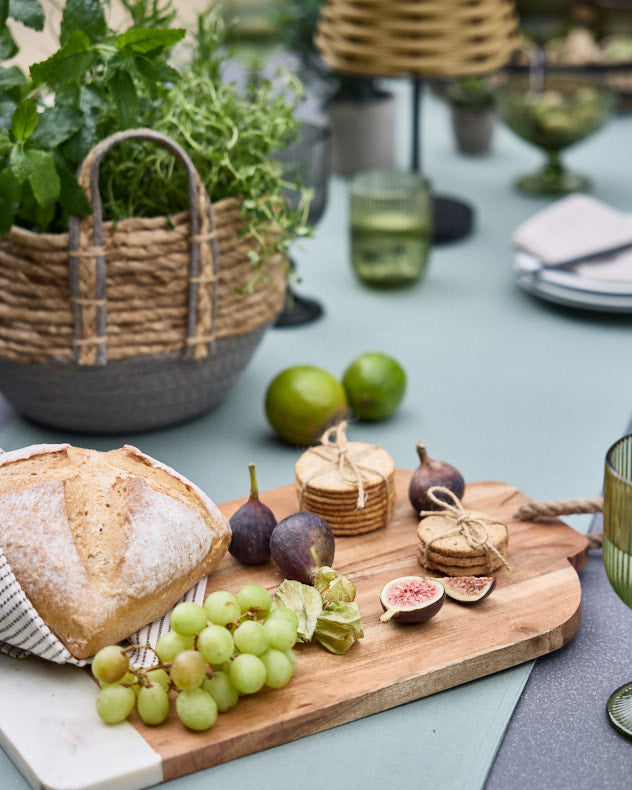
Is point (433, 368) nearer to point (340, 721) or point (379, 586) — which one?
point (379, 586)

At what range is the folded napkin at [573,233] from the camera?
1.67 meters

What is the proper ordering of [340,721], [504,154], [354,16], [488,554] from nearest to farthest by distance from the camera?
1. [340,721]
2. [488,554]
3. [354,16]
4. [504,154]

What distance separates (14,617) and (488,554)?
43 cm

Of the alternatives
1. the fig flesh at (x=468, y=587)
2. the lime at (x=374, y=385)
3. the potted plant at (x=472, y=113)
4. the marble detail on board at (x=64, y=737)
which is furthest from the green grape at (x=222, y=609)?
the potted plant at (x=472, y=113)

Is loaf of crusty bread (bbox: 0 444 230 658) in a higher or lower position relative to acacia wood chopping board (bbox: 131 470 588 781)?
higher

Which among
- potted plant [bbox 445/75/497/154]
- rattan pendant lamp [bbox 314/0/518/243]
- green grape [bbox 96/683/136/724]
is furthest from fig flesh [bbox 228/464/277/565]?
potted plant [bbox 445/75/497/154]

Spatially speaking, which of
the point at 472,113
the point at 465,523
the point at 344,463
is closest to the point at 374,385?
the point at 344,463

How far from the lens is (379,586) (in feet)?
3.18

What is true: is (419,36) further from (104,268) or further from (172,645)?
(172,645)

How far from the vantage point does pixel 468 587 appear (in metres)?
0.94

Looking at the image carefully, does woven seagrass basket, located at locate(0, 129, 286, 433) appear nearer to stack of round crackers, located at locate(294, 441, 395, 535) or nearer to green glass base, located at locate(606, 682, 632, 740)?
stack of round crackers, located at locate(294, 441, 395, 535)

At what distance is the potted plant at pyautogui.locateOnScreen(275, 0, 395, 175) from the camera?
2254 mm

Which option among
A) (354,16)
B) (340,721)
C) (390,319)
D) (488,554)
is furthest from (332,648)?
(354,16)

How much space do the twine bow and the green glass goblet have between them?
4.13ft
